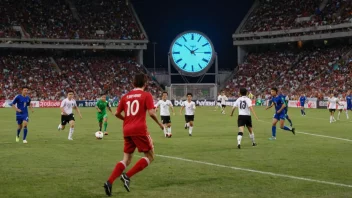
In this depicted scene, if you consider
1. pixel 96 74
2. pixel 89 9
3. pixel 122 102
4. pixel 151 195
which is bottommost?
pixel 151 195

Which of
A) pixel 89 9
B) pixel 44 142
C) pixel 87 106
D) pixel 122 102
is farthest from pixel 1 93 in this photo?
pixel 122 102

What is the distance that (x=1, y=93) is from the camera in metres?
66.9

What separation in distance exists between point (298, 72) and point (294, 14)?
979 cm

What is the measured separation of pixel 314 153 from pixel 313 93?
46751 millimetres

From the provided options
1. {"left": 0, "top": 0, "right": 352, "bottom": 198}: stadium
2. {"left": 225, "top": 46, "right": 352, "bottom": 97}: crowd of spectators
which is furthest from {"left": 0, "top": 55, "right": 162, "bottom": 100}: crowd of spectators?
{"left": 225, "top": 46, "right": 352, "bottom": 97}: crowd of spectators

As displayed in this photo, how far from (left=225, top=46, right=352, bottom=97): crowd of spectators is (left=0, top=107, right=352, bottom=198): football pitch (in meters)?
42.7

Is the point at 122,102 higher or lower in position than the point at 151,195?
higher

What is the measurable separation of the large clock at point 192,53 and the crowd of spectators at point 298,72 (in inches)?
201

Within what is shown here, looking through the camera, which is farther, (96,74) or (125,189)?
(96,74)

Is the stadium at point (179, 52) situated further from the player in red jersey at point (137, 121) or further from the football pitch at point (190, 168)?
the player in red jersey at point (137, 121)

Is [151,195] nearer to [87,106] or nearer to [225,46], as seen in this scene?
[87,106]

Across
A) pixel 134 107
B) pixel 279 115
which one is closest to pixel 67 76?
pixel 279 115

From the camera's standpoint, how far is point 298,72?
237 feet

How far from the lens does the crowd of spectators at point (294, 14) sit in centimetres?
7112
